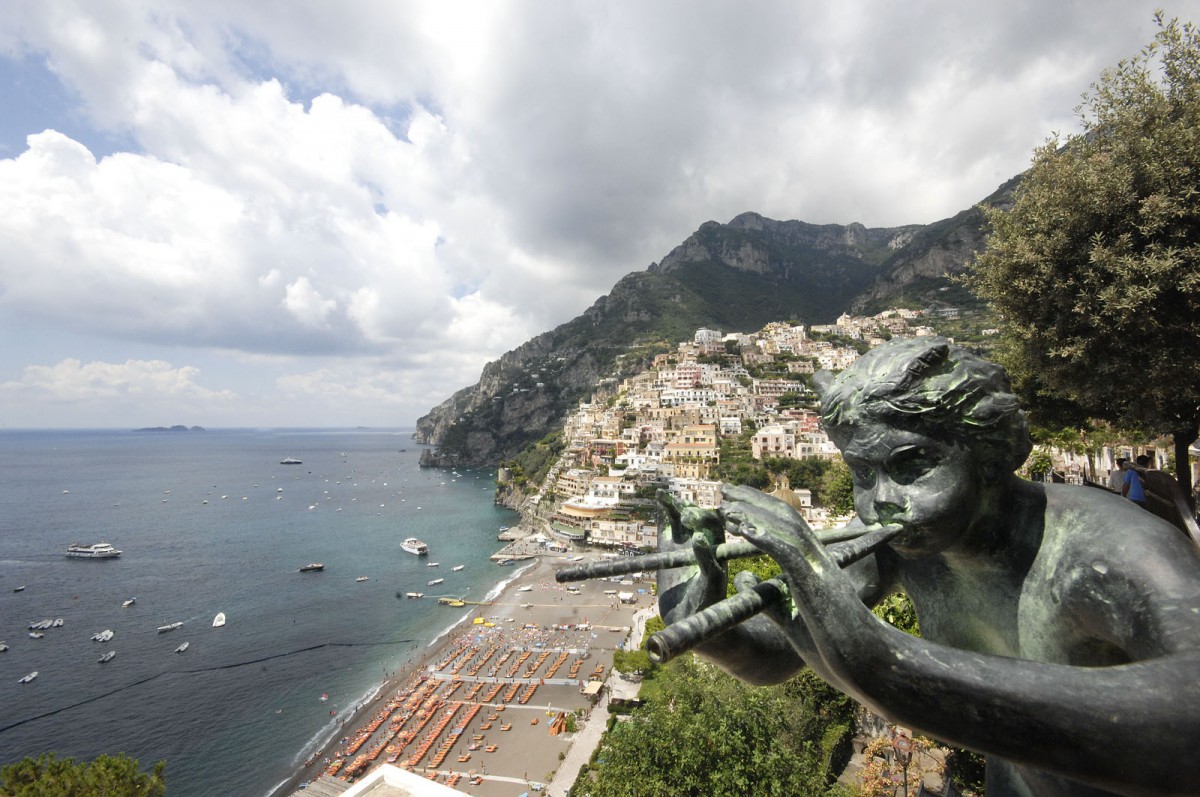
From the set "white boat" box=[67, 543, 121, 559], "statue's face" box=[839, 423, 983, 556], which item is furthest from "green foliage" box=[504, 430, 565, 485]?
"statue's face" box=[839, 423, 983, 556]

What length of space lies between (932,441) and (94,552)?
6873 centimetres

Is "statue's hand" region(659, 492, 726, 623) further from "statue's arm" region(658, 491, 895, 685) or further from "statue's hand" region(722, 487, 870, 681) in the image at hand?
"statue's hand" region(722, 487, 870, 681)

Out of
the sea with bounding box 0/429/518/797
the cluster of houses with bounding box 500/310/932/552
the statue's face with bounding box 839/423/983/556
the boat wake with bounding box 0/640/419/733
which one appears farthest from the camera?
the cluster of houses with bounding box 500/310/932/552

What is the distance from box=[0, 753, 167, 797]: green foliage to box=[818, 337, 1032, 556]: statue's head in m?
17.1

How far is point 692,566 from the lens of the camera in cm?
212

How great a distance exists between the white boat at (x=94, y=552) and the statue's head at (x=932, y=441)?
67.8m

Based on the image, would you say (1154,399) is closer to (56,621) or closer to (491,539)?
(56,621)

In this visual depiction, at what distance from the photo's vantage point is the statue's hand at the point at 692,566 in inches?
74.0

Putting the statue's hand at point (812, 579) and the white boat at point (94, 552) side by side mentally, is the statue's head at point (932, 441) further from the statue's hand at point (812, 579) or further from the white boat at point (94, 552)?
the white boat at point (94, 552)

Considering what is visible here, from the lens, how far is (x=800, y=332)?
102688 millimetres

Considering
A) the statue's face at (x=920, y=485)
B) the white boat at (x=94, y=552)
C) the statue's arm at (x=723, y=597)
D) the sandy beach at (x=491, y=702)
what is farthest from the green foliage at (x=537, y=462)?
the statue's face at (x=920, y=485)

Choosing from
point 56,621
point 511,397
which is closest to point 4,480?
point 511,397

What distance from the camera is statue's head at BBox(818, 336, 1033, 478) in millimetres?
1760

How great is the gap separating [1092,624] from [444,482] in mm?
106027
